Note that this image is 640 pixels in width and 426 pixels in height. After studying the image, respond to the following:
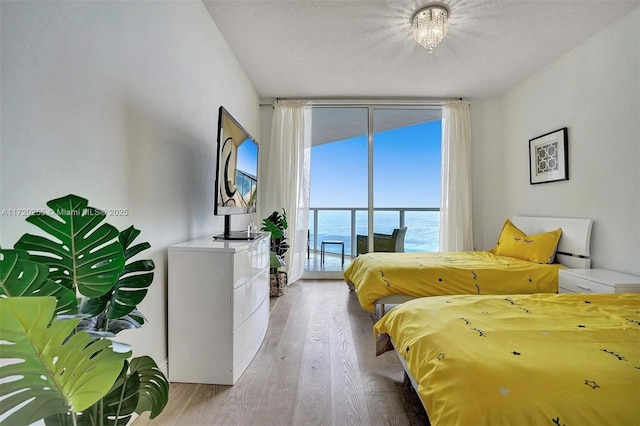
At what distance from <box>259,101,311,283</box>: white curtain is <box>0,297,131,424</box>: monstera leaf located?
377cm

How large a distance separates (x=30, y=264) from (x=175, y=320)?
1366 mm

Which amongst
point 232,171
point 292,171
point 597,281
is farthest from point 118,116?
point 597,281

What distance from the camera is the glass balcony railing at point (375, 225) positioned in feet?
15.8

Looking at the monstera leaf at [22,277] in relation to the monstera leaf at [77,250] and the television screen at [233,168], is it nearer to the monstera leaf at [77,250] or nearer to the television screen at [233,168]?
the monstera leaf at [77,250]

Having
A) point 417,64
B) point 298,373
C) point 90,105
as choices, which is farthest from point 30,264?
point 417,64

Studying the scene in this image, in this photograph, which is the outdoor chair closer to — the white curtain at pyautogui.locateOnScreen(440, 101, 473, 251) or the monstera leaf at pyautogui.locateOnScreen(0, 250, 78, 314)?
the white curtain at pyautogui.locateOnScreen(440, 101, 473, 251)

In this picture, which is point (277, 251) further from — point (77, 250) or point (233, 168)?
point (77, 250)

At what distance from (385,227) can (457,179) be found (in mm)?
1273

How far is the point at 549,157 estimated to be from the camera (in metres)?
3.48

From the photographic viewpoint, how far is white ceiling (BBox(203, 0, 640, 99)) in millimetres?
2480

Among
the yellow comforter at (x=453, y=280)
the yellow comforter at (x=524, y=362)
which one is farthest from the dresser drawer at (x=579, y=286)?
the yellow comforter at (x=524, y=362)

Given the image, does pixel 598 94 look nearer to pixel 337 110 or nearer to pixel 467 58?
pixel 467 58

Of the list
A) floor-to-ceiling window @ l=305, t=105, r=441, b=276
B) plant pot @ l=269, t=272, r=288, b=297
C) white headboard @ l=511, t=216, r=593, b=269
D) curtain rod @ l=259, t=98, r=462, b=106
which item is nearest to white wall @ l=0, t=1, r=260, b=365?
plant pot @ l=269, t=272, r=288, b=297

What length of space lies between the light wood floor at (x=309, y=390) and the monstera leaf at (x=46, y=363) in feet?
3.80
